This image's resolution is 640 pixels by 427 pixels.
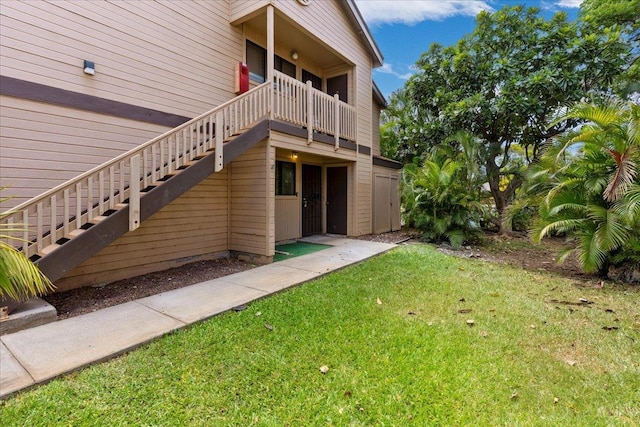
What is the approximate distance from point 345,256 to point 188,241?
346 centimetres

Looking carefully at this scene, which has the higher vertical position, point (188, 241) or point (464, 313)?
point (188, 241)

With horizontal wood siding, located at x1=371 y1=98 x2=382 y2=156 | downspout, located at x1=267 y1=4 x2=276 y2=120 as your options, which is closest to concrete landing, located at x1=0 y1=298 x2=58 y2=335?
downspout, located at x1=267 y1=4 x2=276 y2=120

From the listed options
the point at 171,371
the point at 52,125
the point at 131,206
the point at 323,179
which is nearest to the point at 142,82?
the point at 52,125

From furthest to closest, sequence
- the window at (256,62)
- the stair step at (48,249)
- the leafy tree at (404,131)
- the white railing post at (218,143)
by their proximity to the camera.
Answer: the leafy tree at (404,131) → the window at (256,62) → the white railing post at (218,143) → the stair step at (48,249)

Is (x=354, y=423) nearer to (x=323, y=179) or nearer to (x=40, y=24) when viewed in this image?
(x=40, y=24)

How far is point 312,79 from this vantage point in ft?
32.3

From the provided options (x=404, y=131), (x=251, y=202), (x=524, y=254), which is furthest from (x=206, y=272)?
(x=404, y=131)

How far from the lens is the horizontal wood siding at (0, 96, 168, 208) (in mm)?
4184

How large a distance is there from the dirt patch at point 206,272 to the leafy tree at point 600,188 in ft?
2.52

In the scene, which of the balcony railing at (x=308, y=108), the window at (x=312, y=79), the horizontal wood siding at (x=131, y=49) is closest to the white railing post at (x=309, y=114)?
the balcony railing at (x=308, y=108)

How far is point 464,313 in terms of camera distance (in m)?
4.04

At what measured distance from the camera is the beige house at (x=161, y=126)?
13.7ft

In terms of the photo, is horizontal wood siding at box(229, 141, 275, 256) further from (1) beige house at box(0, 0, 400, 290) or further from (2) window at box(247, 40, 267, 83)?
(2) window at box(247, 40, 267, 83)

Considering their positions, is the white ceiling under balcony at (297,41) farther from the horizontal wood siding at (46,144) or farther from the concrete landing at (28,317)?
the concrete landing at (28,317)
